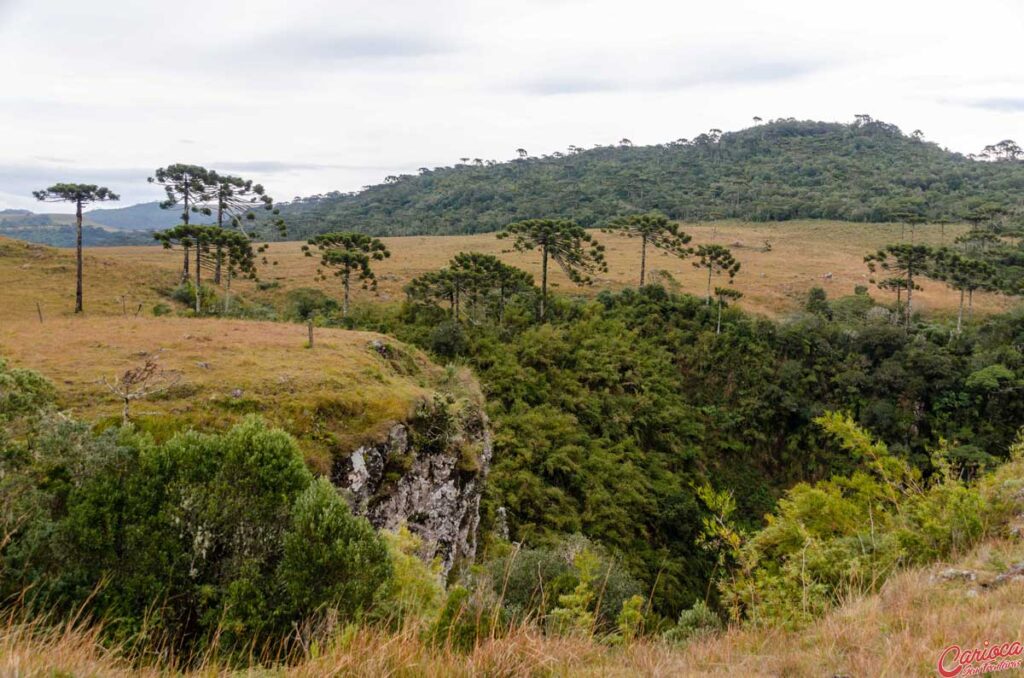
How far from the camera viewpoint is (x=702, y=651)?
4.87 meters

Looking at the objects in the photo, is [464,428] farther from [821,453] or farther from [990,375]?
[990,375]

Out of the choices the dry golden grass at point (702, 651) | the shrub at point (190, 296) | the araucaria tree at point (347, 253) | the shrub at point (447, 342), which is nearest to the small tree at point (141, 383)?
the dry golden grass at point (702, 651)

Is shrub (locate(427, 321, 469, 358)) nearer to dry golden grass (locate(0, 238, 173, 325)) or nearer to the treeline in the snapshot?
the treeline

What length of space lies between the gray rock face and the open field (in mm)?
30824

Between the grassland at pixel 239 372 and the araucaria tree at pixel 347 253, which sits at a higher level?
the araucaria tree at pixel 347 253

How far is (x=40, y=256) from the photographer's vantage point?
4616 cm

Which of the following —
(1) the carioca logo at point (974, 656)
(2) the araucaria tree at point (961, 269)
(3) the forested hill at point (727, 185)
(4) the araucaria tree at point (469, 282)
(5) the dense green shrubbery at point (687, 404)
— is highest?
(3) the forested hill at point (727, 185)

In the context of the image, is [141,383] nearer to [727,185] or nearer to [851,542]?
[851,542]

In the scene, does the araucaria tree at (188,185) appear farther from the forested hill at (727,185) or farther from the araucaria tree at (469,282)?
the forested hill at (727,185)

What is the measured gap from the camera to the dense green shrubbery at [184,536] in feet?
24.7

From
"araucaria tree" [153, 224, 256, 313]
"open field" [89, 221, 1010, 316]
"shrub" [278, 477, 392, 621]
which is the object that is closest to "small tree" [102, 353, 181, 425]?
"shrub" [278, 477, 392, 621]

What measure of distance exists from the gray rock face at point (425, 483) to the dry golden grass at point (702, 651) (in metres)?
9.73

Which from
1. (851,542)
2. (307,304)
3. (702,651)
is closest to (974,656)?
(702,651)

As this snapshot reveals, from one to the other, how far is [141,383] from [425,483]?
8.54 metres
